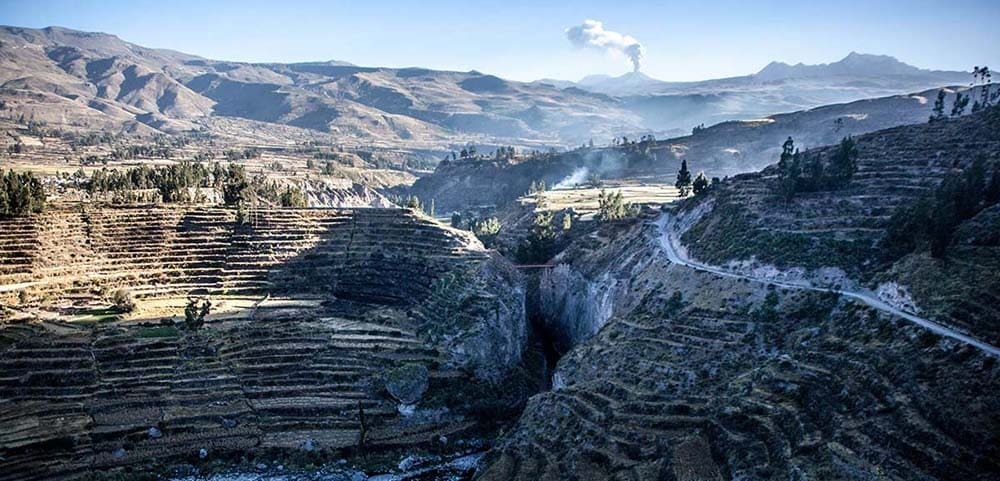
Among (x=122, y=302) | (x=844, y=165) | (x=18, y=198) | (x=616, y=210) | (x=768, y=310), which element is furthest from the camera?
(x=616, y=210)

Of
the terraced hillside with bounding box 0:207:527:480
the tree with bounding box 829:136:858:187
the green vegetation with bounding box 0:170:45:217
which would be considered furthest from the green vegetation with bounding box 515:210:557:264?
the green vegetation with bounding box 0:170:45:217

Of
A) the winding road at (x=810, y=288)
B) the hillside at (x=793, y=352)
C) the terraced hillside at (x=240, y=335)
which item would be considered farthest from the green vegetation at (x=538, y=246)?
the hillside at (x=793, y=352)

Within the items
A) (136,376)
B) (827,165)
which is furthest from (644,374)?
(136,376)

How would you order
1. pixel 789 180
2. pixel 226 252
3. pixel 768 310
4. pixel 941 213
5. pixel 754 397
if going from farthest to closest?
1. pixel 226 252
2. pixel 789 180
3. pixel 768 310
4. pixel 941 213
5. pixel 754 397

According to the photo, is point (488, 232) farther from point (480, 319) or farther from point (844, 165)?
point (844, 165)

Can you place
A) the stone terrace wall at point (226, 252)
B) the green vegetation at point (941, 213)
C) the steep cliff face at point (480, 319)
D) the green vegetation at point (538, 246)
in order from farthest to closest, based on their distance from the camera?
the green vegetation at point (538, 246), the stone terrace wall at point (226, 252), the steep cliff face at point (480, 319), the green vegetation at point (941, 213)

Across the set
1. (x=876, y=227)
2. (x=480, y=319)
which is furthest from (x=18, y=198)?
A: (x=876, y=227)

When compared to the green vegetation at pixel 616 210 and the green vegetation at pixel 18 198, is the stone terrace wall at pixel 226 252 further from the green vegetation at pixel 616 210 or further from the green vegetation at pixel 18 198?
the green vegetation at pixel 616 210

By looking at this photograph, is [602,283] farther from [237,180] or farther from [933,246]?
[237,180]
